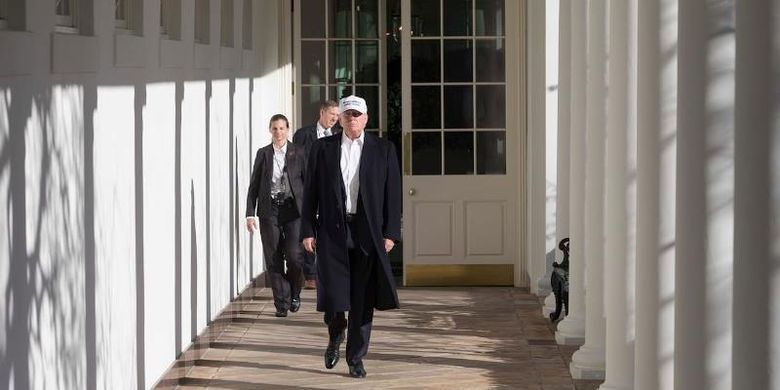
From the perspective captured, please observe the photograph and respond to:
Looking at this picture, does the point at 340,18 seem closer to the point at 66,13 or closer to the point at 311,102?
the point at 311,102

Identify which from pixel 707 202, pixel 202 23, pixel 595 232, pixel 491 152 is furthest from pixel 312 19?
pixel 707 202

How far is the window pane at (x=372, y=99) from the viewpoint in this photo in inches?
615

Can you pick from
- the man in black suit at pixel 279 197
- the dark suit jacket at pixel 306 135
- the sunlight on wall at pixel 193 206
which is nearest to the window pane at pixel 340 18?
the dark suit jacket at pixel 306 135

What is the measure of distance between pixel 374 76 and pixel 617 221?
24.0 feet

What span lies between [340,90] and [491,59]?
148 centimetres

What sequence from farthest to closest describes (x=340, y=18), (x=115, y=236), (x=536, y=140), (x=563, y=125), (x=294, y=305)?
1. (x=340, y=18)
2. (x=536, y=140)
3. (x=294, y=305)
4. (x=563, y=125)
5. (x=115, y=236)

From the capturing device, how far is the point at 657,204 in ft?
22.5

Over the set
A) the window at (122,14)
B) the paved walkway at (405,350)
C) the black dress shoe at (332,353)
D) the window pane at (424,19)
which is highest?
the window pane at (424,19)

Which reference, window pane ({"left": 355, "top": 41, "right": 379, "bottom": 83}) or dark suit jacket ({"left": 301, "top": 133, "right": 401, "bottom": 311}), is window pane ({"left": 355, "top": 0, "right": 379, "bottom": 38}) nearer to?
window pane ({"left": 355, "top": 41, "right": 379, "bottom": 83})

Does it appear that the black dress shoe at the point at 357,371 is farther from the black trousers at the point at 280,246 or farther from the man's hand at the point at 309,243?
the black trousers at the point at 280,246

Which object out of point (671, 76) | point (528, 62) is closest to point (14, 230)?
point (671, 76)

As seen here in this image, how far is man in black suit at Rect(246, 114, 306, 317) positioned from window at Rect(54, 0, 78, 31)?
5.06 metres

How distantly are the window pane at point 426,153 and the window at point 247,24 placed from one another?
1.91 m

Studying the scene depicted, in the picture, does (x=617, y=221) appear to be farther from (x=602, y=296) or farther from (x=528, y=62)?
(x=528, y=62)
